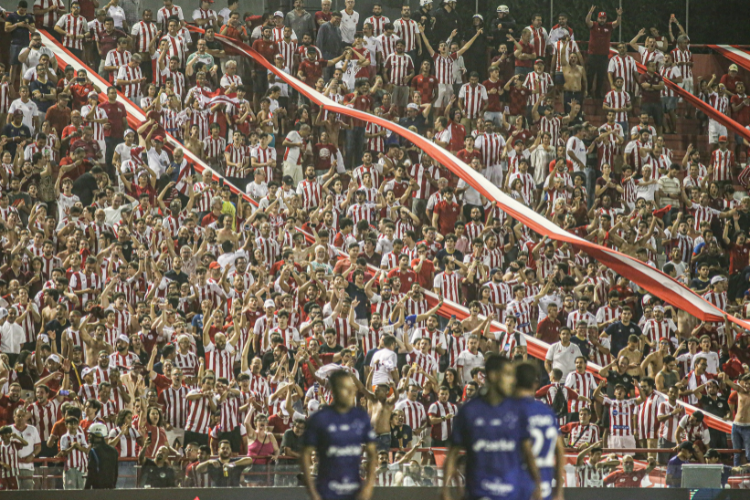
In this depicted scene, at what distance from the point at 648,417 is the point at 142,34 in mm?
10856

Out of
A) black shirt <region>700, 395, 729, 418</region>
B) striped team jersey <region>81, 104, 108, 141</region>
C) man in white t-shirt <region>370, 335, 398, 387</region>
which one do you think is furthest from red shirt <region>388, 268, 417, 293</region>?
striped team jersey <region>81, 104, 108, 141</region>

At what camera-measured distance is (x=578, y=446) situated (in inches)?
536

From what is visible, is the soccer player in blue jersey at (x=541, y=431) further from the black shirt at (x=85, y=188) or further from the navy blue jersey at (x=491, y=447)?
the black shirt at (x=85, y=188)

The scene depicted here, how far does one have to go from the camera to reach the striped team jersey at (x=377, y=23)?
2134cm

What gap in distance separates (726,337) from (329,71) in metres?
8.43

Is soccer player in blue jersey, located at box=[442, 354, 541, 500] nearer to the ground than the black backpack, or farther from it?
nearer to the ground

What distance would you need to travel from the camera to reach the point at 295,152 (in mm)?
19125

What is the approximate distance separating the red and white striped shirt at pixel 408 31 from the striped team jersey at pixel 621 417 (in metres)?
8.91

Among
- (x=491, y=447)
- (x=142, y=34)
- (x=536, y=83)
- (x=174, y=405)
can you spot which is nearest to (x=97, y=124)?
(x=142, y=34)

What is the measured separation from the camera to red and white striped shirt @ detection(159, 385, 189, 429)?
14.3 metres

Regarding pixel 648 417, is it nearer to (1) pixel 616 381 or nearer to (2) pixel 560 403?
(1) pixel 616 381

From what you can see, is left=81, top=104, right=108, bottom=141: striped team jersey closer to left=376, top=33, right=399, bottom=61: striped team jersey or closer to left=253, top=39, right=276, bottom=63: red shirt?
left=253, top=39, right=276, bottom=63: red shirt

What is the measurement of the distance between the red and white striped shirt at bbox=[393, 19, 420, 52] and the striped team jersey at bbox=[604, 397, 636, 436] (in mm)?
8905

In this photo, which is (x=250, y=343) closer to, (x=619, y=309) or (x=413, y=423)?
(x=413, y=423)
